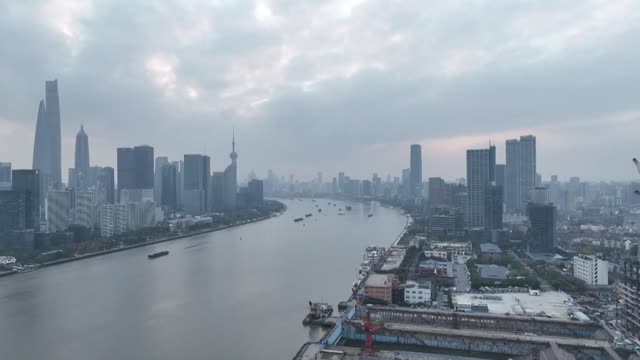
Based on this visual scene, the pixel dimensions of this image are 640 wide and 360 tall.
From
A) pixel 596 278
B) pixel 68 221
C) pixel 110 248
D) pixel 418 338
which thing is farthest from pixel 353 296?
pixel 68 221

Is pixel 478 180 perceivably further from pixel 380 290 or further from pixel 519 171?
pixel 380 290

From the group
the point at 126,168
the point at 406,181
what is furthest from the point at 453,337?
the point at 406,181

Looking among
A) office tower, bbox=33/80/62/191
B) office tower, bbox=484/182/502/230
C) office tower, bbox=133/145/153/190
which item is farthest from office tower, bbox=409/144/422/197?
office tower, bbox=33/80/62/191

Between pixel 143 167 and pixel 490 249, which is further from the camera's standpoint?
pixel 143 167

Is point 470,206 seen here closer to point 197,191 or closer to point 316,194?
point 197,191

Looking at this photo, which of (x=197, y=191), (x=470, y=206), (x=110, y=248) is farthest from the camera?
(x=197, y=191)

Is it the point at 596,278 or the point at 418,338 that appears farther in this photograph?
the point at 596,278
